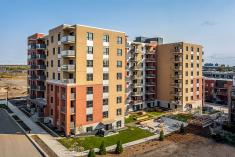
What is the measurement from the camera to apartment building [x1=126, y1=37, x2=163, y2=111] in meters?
69.5

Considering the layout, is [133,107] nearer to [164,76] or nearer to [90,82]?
[164,76]

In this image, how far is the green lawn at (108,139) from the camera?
4101 cm

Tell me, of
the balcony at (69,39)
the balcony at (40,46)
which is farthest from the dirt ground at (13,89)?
the balcony at (69,39)

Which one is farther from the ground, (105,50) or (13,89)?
(105,50)

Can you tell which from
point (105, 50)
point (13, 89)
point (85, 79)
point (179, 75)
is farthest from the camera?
point (13, 89)

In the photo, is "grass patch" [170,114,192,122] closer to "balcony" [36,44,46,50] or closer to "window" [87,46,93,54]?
"window" [87,46,93,54]

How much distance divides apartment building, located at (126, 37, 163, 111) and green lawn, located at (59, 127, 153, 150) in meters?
16.8

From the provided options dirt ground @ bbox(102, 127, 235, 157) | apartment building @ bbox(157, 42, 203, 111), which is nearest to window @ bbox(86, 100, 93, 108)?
dirt ground @ bbox(102, 127, 235, 157)

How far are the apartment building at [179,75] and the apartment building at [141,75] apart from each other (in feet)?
8.05

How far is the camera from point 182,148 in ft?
134

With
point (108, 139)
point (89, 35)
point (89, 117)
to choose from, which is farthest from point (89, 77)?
point (108, 139)

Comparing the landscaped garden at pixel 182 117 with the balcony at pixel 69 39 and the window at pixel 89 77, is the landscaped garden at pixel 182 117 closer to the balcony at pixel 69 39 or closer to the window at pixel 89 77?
the window at pixel 89 77

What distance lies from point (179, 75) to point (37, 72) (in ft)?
139

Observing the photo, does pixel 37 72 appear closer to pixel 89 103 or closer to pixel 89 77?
pixel 89 77
